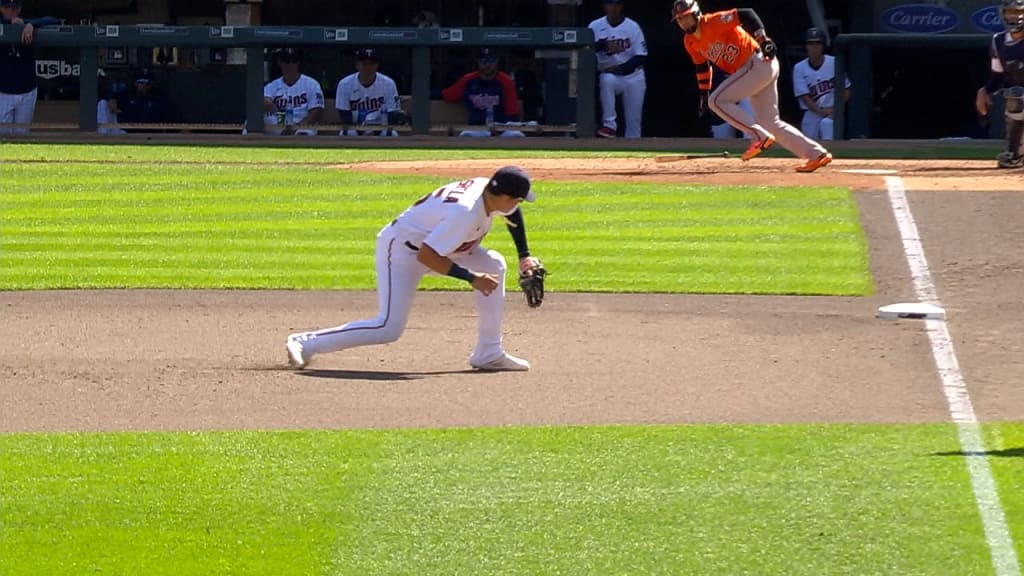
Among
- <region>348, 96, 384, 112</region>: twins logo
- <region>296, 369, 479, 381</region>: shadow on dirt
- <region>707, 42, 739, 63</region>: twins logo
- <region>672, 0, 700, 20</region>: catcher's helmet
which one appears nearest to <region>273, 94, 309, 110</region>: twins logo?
<region>348, 96, 384, 112</region>: twins logo

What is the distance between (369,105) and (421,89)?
874 mm

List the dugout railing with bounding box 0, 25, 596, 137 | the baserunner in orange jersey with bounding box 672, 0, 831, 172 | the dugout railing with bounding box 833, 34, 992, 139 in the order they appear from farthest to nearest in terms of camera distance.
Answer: the dugout railing with bounding box 0, 25, 596, 137 → the dugout railing with bounding box 833, 34, 992, 139 → the baserunner in orange jersey with bounding box 672, 0, 831, 172

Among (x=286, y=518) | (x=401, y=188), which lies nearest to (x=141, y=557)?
(x=286, y=518)

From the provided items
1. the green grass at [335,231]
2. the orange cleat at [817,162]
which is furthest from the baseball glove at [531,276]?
the orange cleat at [817,162]

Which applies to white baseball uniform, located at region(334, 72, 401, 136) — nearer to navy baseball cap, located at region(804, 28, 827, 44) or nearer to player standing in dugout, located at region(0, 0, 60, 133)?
player standing in dugout, located at region(0, 0, 60, 133)

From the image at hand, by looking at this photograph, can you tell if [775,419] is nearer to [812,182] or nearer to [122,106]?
[812,182]

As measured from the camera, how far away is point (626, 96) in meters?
20.1

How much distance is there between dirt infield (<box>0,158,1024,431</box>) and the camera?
26.1ft

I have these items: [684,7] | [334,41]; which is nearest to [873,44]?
[684,7]

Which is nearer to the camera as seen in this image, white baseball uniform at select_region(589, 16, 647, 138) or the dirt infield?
the dirt infield

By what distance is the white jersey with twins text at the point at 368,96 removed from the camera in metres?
19.9

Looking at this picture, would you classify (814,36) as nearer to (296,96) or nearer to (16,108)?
(296,96)

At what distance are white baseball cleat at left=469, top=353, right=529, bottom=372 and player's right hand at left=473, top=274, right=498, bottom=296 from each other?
528 millimetres

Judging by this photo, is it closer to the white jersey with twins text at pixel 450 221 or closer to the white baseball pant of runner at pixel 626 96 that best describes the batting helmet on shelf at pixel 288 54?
the white baseball pant of runner at pixel 626 96
